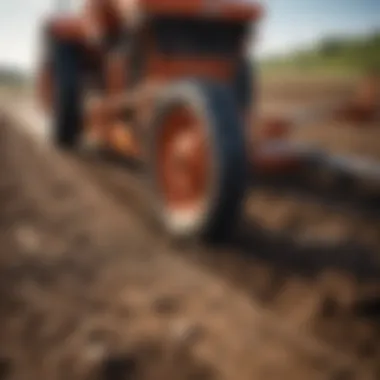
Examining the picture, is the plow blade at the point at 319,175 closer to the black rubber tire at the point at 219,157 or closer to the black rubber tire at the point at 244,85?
the black rubber tire at the point at 219,157

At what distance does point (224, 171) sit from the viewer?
119 inches

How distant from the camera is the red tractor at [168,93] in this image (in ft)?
10.3

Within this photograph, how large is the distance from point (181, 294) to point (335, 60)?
37.2ft

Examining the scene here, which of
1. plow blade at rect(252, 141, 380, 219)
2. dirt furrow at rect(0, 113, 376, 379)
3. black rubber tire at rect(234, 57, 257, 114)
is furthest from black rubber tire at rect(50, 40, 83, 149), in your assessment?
dirt furrow at rect(0, 113, 376, 379)

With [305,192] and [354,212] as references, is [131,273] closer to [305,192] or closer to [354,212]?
[354,212]

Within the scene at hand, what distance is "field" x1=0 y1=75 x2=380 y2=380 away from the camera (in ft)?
6.81

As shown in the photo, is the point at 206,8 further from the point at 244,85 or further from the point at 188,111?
the point at 188,111

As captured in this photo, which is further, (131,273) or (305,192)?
(305,192)

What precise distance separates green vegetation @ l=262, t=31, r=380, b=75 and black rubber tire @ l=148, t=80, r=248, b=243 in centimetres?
381

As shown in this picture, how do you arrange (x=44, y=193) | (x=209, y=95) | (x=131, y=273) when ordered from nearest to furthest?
(x=131, y=273), (x=209, y=95), (x=44, y=193)

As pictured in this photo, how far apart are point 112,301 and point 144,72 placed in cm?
260

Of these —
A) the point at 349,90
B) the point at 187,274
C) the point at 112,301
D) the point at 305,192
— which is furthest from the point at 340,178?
the point at 349,90

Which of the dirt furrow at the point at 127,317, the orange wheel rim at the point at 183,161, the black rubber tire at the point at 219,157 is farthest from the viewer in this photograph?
the orange wheel rim at the point at 183,161

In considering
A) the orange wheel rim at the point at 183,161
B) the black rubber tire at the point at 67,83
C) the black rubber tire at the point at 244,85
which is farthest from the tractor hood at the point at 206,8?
the black rubber tire at the point at 67,83
